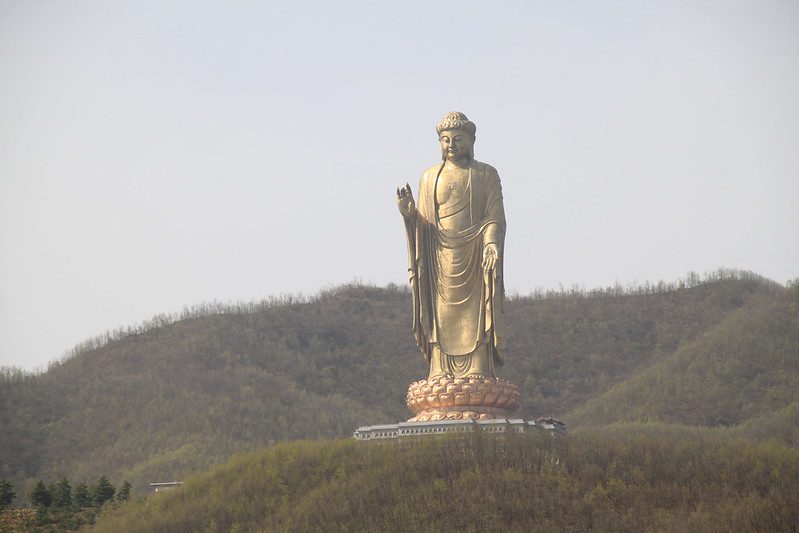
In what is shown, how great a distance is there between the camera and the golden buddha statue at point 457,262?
725 inches

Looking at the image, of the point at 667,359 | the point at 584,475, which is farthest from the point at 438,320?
the point at 667,359

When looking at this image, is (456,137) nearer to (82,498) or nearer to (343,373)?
(82,498)

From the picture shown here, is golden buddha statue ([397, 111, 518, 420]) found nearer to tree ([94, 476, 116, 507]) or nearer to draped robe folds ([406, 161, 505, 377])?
draped robe folds ([406, 161, 505, 377])

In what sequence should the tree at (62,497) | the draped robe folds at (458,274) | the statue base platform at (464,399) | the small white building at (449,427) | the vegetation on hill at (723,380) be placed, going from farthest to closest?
the vegetation on hill at (723,380) < the draped robe folds at (458,274) < the tree at (62,497) < the statue base platform at (464,399) < the small white building at (449,427)

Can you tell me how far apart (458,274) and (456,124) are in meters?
2.06

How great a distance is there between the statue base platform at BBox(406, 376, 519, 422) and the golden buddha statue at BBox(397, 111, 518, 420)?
0.14 ft

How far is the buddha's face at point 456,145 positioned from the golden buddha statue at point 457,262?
0.01 m

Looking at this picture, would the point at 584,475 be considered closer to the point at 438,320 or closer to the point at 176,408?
the point at 438,320

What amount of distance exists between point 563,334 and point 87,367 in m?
12.2

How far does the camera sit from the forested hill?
1147 inches

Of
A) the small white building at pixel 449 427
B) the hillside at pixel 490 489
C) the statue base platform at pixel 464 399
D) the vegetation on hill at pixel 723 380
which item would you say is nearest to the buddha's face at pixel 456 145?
the statue base platform at pixel 464 399

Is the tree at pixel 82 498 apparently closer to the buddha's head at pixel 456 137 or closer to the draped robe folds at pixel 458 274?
the draped robe folds at pixel 458 274

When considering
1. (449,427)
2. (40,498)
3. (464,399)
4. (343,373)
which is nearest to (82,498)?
(40,498)

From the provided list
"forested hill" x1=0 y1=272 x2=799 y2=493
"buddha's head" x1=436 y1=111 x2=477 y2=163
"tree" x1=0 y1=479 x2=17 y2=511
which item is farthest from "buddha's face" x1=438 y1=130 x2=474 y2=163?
"forested hill" x1=0 y1=272 x2=799 y2=493
